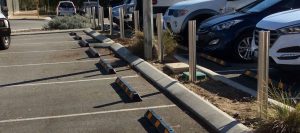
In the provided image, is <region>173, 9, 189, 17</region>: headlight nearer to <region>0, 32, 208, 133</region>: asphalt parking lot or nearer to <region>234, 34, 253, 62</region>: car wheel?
<region>0, 32, 208, 133</region>: asphalt parking lot

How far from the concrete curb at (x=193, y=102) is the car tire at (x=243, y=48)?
1866 millimetres

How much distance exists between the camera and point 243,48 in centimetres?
1035

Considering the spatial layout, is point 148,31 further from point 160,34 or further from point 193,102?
point 193,102

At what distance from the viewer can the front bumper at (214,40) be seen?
10.2 meters

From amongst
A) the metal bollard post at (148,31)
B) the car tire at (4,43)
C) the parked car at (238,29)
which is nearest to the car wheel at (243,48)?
the parked car at (238,29)

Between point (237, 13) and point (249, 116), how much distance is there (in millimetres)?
5114

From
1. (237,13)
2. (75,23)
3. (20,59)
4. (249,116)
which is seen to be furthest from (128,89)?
(75,23)

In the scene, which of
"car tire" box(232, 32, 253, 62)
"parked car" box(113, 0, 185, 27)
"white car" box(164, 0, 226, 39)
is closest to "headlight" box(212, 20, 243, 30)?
"car tire" box(232, 32, 253, 62)

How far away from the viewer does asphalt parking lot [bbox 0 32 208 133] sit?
610cm

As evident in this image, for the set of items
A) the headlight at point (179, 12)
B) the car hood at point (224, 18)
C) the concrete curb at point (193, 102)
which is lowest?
the concrete curb at point (193, 102)

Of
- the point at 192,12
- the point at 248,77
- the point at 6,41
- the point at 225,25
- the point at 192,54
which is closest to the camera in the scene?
the point at 192,54

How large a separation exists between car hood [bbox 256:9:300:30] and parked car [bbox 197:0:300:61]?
1.76 m

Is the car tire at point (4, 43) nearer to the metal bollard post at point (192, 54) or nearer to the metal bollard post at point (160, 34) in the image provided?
the metal bollard post at point (160, 34)

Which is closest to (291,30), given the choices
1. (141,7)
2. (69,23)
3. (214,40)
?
(214,40)
